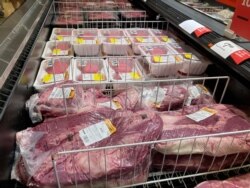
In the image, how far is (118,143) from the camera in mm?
860

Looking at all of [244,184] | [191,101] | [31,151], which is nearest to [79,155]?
[31,151]

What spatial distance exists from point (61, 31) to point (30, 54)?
89 centimetres

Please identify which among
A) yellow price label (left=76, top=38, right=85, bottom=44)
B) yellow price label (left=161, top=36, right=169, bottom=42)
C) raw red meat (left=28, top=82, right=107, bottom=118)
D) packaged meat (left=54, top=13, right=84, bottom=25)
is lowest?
raw red meat (left=28, top=82, right=107, bottom=118)

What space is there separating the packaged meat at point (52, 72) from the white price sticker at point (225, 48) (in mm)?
822

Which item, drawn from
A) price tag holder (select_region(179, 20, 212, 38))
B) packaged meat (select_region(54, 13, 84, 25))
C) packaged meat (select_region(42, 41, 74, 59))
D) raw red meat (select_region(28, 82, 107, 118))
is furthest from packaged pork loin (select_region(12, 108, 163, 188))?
packaged meat (select_region(54, 13, 84, 25))

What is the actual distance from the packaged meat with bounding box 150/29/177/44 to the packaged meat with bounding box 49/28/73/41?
0.73 metres

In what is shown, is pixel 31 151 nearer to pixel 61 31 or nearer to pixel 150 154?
pixel 150 154

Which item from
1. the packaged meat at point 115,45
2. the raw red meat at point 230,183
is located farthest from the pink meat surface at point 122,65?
the raw red meat at point 230,183

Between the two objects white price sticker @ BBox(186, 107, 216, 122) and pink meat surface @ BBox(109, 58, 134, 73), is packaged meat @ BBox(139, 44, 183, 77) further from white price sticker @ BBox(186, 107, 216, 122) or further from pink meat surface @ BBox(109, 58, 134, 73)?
white price sticker @ BBox(186, 107, 216, 122)

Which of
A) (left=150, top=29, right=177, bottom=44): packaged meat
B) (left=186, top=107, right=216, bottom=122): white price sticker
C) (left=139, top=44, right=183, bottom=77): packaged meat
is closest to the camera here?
(left=186, top=107, right=216, bottom=122): white price sticker

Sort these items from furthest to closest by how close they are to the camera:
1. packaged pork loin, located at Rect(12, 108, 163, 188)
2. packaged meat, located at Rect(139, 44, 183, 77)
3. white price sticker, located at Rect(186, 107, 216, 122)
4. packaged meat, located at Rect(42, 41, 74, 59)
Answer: packaged meat, located at Rect(42, 41, 74, 59) < packaged meat, located at Rect(139, 44, 183, 77) < white price sticker, located at Rect(186, 107, 216, 122) < packaged pork loin, located at Rect(12, 108, 163, 188)

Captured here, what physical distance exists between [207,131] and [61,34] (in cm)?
156

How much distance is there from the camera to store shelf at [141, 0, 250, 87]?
0.97 meters

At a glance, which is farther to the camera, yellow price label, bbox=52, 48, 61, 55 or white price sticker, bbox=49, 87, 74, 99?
yellow price label, bbox=52, 48, 61, 55
